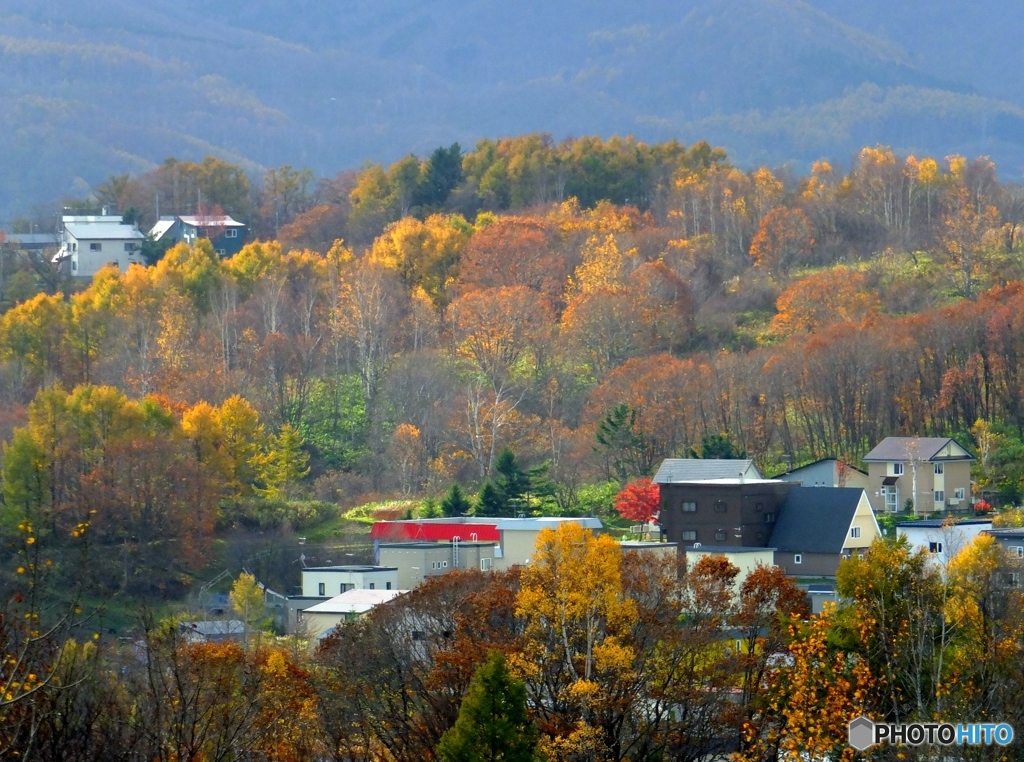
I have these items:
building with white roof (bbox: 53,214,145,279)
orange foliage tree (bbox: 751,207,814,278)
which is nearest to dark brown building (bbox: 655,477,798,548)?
orange foliage tree (bbox: 751,207,814,278)

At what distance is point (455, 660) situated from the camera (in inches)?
1001

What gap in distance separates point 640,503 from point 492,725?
2288 cm

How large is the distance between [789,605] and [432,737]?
6.60m

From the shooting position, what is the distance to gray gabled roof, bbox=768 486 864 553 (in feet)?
135

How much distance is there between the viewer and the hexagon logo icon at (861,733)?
706 inches

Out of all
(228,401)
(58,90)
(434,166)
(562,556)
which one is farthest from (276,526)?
(58,90)

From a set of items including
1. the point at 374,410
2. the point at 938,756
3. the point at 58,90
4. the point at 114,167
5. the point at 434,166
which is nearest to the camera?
the point at 938,756

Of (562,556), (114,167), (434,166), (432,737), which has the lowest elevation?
(432,737)

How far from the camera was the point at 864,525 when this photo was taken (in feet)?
137

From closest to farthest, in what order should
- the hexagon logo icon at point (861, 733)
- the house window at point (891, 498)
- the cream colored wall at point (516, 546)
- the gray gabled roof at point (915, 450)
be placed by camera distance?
the hexagon logo icon at point (861, 733), the cream colored wall at point (516, 546), the gray gabled roof at point (915, 450), the house window at point (891, 498)

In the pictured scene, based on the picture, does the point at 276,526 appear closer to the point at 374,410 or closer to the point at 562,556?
the point at 374,410

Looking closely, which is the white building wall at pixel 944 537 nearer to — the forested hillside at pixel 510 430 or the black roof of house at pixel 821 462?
the forested hillside at pixel 510 430

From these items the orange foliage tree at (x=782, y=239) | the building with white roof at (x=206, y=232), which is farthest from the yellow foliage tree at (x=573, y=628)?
the building with white roof at (x=206, y=232)

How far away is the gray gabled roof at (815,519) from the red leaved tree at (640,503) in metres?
3.13
